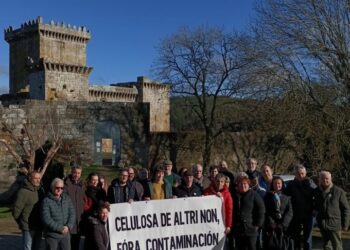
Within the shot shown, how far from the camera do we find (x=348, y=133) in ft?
54.7

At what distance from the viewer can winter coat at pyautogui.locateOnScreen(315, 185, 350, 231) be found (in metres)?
9.12

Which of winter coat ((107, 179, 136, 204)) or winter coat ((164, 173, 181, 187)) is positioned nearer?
winter coat ((107, 179, 136, 204))

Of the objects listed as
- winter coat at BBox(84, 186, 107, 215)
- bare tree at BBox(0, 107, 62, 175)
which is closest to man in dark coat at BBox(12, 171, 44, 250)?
winter coat at BBox(84, 186, 107, 215)

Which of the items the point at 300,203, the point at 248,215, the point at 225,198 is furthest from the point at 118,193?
the point at 300,203

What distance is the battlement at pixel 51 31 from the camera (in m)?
61.5

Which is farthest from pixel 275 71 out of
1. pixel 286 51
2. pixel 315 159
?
pixel 315 159

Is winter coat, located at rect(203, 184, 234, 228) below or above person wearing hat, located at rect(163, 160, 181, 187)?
below

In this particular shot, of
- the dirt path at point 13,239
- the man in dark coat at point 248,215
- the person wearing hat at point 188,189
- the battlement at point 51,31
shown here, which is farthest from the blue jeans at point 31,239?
the battlement at point 51,31

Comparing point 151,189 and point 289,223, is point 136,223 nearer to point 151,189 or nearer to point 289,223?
point 151,189

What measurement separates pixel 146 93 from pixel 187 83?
31826mm

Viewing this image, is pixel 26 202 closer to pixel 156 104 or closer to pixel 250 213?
pixel 250 213

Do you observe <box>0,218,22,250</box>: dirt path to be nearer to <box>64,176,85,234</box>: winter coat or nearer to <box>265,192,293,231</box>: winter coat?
<box>64,176,85,234</box>: winter coat

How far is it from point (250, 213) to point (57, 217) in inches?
120

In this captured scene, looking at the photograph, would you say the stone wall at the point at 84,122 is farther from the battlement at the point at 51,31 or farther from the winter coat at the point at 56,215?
the battlement at the point at 51,31
